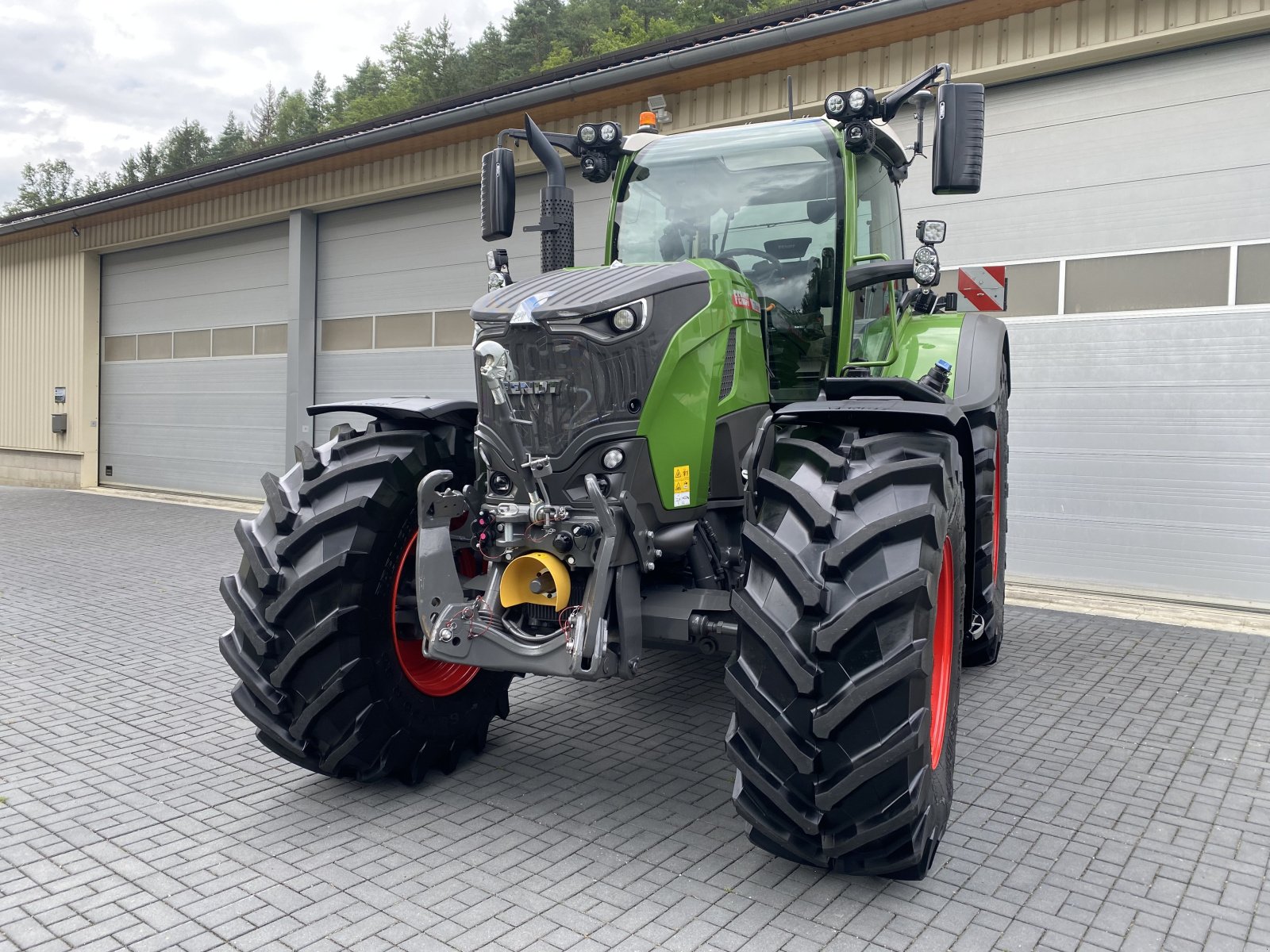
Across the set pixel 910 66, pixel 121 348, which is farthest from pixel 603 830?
pixel 121 348

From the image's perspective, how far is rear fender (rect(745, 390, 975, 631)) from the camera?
127 inches

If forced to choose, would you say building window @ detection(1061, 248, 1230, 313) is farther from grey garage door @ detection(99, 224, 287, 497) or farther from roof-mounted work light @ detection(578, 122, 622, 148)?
grey garage door @ detection(99, 224, 287, 497)

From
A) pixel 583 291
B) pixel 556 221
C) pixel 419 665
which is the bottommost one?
pixel 419 665

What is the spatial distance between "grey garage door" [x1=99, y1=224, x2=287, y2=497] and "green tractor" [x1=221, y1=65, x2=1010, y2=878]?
36.0 feet

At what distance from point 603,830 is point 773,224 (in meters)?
2.54

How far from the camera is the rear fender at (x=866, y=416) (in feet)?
10.6

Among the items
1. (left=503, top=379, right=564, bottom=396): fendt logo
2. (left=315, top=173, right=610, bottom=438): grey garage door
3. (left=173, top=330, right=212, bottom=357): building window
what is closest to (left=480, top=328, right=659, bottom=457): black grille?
(left=503, top=379, right=564, bottom=396): fendt logo

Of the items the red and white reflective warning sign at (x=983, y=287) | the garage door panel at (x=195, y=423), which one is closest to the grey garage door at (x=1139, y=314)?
the red and white reflective warning sign at (x=983, y=287)

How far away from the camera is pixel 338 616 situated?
11.7ft

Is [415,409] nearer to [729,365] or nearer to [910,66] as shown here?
[729,365]

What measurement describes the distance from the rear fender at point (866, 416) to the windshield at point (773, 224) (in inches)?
23.7

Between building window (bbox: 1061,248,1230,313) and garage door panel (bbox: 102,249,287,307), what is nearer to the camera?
building window (bbox: 1061,248,1230,313)

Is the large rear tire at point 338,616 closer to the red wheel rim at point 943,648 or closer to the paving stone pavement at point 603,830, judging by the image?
the paving stone pavement at point 603,830

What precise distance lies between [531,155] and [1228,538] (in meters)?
8.16
